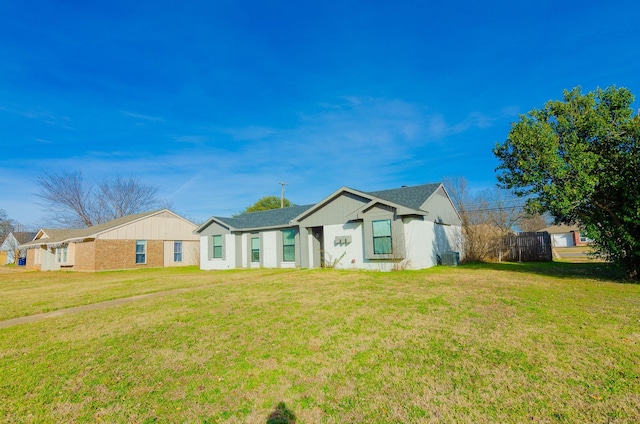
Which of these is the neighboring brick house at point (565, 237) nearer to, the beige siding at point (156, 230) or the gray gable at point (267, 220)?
the gray gable at point (267, 220)

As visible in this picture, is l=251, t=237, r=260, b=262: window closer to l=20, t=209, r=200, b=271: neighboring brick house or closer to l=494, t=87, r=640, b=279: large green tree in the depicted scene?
l=20, t=209, r=200, b=271: neighboring brick house

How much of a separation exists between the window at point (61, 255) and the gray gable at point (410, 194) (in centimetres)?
2697

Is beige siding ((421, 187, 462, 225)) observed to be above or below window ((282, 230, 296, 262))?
above

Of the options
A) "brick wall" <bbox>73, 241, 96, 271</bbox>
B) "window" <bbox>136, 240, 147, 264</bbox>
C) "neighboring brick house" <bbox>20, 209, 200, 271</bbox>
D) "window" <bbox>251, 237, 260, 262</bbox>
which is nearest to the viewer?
"window" <bbox>251, 237, 260, 262</bbox>

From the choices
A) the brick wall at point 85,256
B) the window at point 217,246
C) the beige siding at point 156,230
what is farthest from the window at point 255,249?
the brick wall at point 85,256

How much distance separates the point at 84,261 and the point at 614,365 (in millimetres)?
30467

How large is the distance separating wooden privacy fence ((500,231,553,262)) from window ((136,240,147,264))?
2692 centimetres

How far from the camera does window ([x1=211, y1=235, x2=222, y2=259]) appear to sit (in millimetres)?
22016

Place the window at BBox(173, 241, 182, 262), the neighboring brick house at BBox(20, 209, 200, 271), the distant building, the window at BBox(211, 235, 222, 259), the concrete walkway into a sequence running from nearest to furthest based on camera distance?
the concrete walkway
the distant building
the window at BBox(211, 235, 222, 259)
the neighboring brick house at BBox(20, 209, 200, 271)
the window at BBox(173, 241, 182, 262)

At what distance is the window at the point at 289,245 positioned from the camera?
62.5 ft

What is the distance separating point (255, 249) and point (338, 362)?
55.8ft

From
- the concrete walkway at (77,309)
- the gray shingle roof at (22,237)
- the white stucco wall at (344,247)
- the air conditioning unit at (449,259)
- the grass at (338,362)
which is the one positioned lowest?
the grass at (338,362)

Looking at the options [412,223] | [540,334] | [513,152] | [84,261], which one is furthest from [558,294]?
[84,261]

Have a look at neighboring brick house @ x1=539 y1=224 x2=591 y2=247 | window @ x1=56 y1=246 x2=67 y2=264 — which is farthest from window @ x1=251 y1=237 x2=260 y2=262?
neighboring brick house @ x1=539 y1=224 x2=591 y2=247
